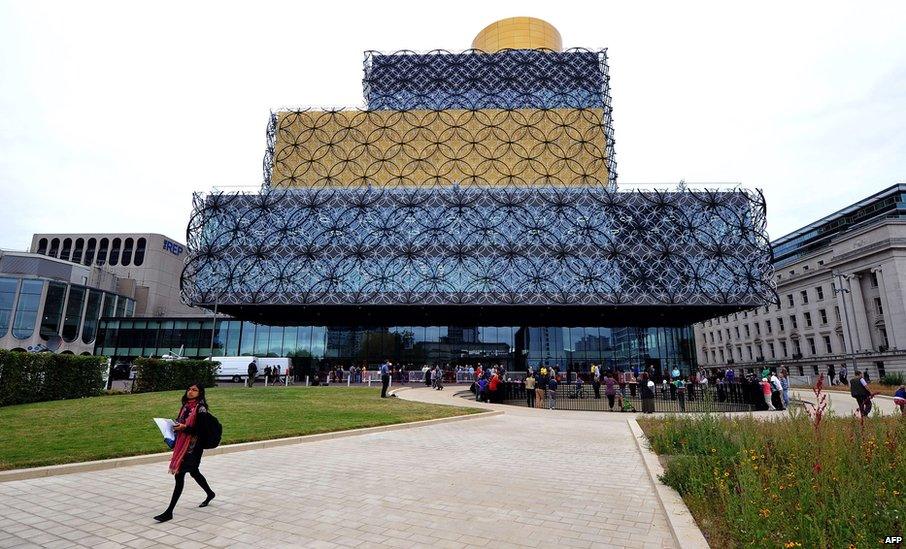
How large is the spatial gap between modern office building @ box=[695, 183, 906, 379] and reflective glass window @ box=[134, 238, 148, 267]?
91.3m

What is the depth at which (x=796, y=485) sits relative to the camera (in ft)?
19.1

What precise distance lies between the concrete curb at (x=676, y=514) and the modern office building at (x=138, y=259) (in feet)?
276

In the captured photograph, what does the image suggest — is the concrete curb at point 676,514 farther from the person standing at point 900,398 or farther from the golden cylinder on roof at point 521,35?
the golden cylinder on roof at point 521,35

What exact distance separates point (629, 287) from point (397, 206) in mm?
23633

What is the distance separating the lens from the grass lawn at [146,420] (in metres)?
10.0

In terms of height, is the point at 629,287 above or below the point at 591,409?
above

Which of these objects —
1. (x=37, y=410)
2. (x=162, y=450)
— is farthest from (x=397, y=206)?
(x=162, y=450)

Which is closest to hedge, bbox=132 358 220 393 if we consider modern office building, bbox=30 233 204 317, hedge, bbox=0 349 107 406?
hedge, bbox=0 349 107 406

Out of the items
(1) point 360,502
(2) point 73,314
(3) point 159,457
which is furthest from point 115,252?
(1) point 360,502

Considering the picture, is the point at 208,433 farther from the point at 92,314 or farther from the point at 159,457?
the point at 92,314

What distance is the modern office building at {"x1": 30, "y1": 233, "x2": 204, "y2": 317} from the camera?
81688 mm

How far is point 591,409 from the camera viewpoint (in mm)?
24594

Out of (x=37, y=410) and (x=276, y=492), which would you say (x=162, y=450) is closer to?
(x=276, y=492)

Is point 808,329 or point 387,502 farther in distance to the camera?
point 808,329
